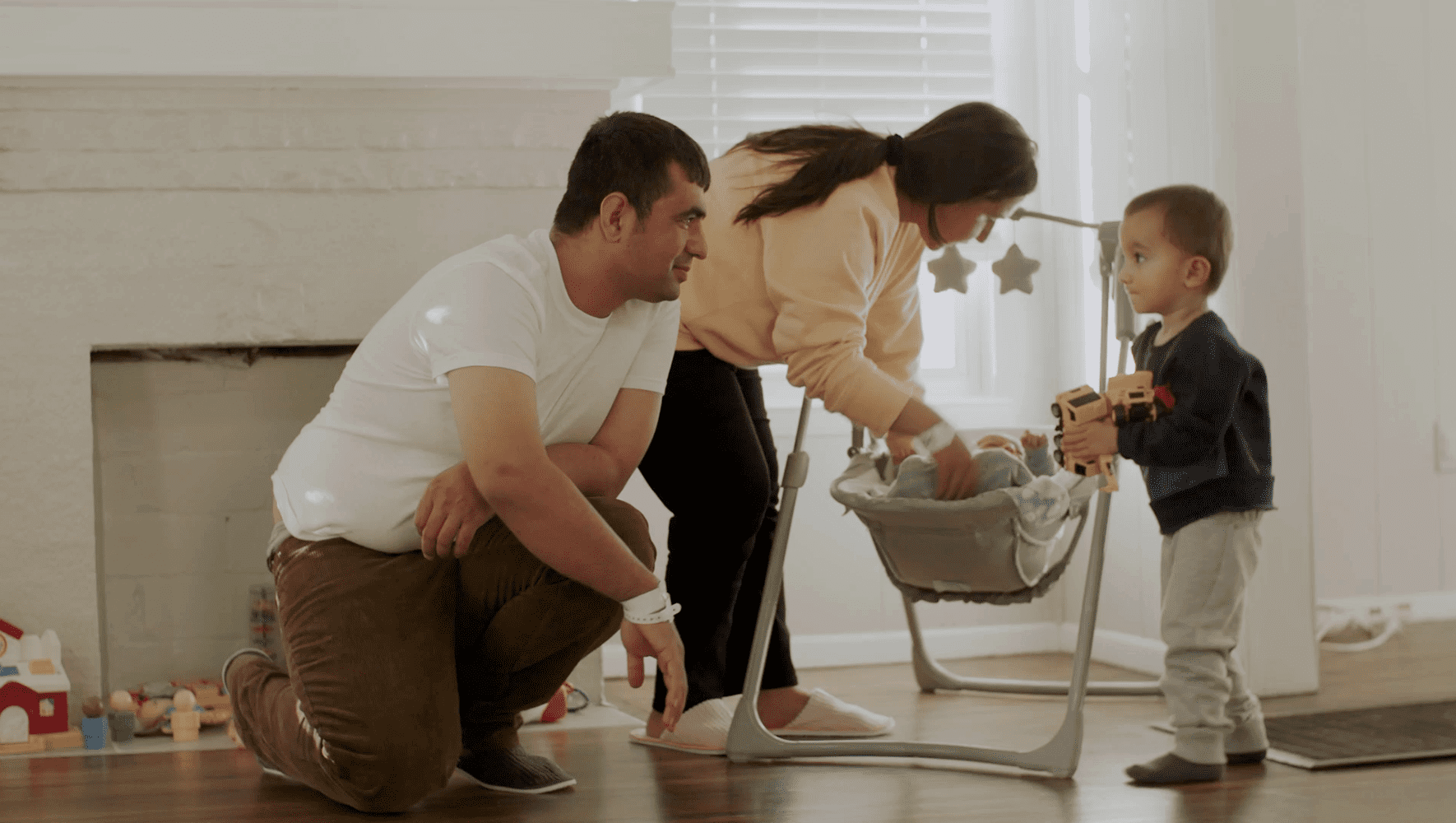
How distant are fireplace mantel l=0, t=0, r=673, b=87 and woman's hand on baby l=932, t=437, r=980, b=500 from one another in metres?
0.95

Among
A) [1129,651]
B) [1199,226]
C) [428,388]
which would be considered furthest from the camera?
[1129,651]

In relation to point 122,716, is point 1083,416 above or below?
above

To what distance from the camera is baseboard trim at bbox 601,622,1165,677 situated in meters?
2.94

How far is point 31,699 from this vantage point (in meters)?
2.35

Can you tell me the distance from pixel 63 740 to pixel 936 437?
5.02ft

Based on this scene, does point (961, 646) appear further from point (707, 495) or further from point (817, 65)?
point (817, 65)

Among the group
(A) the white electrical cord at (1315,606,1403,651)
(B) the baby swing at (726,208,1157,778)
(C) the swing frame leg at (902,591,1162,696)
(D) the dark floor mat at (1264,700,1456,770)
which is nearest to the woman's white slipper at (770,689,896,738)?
(B) the baby swing at (726,208,1157,778)

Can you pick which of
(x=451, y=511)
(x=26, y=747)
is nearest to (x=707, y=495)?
(x=451, y=511)

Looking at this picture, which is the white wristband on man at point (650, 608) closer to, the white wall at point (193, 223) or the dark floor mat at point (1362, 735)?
the dark floor mat at point (1362, 735)

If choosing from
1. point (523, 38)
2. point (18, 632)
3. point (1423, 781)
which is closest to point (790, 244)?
point (523, 38)

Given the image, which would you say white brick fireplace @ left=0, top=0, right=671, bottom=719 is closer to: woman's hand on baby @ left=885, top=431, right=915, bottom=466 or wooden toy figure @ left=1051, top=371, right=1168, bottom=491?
woman's hand on baby @ left=885, top=431, right=915, bottom=466

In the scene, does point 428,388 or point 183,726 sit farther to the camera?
point 183,726

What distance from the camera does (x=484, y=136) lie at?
2631 mm

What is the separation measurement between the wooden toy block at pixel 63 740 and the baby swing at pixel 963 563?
A: 1.11 meters
